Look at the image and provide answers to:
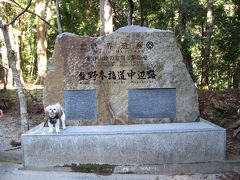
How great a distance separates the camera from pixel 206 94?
36.6 feet

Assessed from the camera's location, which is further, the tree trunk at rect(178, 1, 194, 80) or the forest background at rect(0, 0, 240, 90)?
the forest background at rect(0, 0, 240, 90)

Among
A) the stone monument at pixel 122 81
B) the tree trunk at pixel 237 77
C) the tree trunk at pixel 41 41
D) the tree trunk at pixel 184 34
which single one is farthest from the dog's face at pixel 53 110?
the tree trunk at pixel 237 77

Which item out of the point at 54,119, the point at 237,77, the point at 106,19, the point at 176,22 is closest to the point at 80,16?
the point at 176,22

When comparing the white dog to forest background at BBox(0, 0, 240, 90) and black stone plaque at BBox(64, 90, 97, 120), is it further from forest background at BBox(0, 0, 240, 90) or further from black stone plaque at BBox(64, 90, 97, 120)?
forest background at BBox(0, 0, 240, 90)

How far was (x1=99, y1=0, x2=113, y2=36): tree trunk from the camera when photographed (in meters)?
12.3

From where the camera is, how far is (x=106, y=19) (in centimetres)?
1239

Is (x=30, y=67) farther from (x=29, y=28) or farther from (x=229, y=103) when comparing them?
(x=229, y=103)

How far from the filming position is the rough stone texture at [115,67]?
290 inches

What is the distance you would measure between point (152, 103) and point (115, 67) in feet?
3.45

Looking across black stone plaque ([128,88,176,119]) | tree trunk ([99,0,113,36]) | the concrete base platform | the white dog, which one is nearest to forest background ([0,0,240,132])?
tree trunk ([99,0,113,36])

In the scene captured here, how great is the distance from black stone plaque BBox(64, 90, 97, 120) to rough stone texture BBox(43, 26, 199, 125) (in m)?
0.09

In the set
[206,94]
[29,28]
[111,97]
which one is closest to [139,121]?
[111,97]

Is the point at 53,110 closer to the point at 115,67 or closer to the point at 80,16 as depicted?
the point at 115,67

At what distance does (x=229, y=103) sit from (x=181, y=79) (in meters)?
2.93
